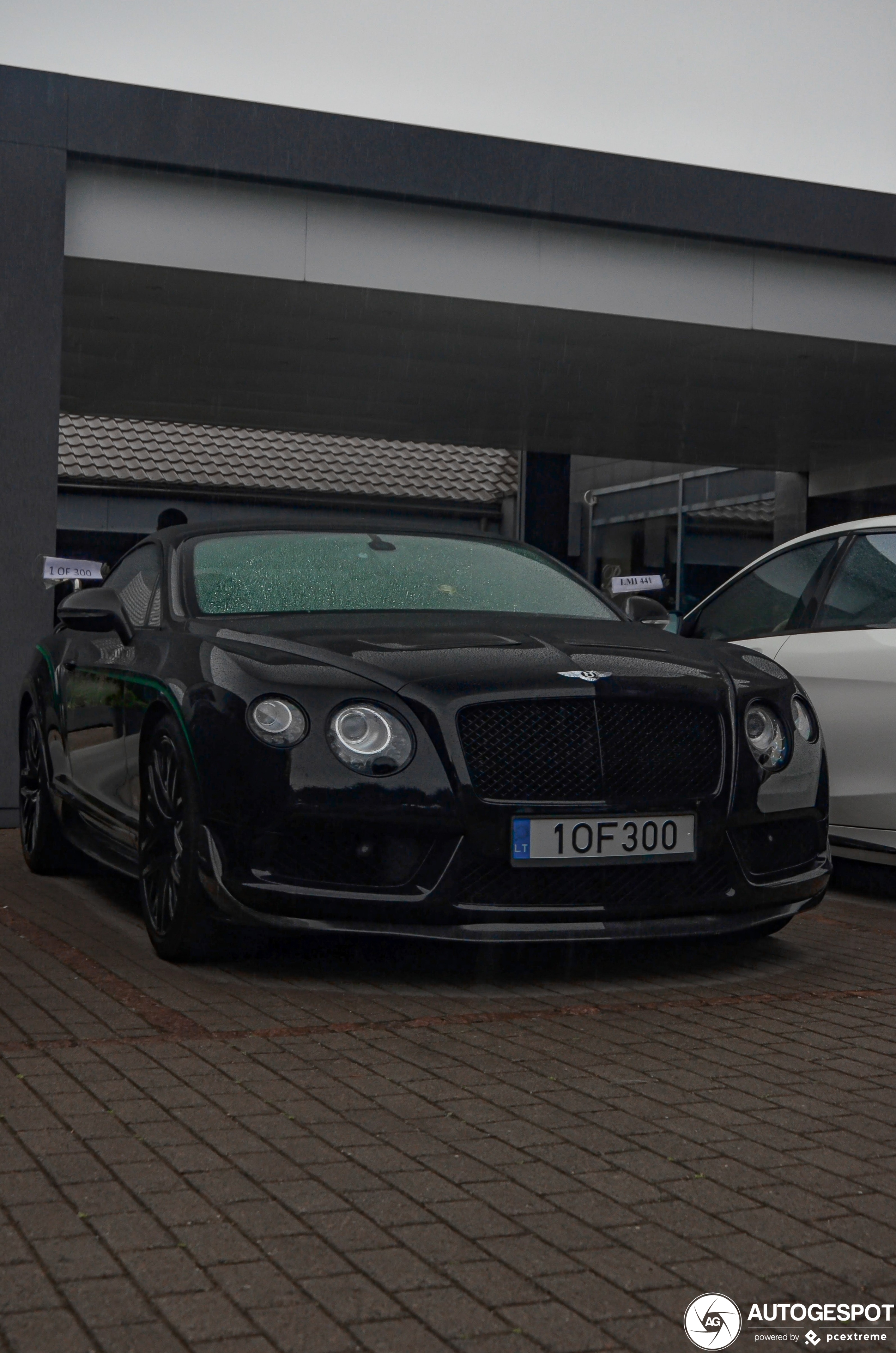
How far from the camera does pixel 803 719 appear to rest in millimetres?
5281

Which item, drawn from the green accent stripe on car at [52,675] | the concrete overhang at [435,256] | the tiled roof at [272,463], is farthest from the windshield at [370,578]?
the tiled roof at [272,463]

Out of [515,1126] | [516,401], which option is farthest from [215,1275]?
[516,401]

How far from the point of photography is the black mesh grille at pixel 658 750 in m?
4.70

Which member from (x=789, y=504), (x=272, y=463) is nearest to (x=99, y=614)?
(x=789, y=504)

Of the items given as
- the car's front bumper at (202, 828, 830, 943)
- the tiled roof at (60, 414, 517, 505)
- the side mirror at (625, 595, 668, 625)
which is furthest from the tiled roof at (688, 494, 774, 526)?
the car's front bumper at (202, 828, 830, 943)

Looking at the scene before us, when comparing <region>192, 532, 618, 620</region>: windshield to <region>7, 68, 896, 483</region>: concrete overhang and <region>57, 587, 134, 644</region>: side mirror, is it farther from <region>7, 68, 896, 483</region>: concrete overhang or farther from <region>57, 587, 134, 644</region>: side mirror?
<region>7, 68, 896, 483</region>: concrete overhang

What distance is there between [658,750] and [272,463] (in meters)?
23.2

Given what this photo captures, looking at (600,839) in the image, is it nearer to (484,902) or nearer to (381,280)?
(484,902)

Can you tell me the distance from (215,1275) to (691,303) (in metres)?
9.66

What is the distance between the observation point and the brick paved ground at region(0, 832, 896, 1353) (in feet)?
8.22

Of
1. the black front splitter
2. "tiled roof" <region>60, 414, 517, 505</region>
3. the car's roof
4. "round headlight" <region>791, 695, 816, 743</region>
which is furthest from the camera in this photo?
"tiled roof" <region>60, 414, 517, 505</region>

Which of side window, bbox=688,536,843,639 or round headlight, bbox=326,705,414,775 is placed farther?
side window, bbox=688,536,843,639

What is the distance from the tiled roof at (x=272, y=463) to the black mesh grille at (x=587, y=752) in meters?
20.8

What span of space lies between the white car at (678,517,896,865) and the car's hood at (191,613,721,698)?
1392 mm
